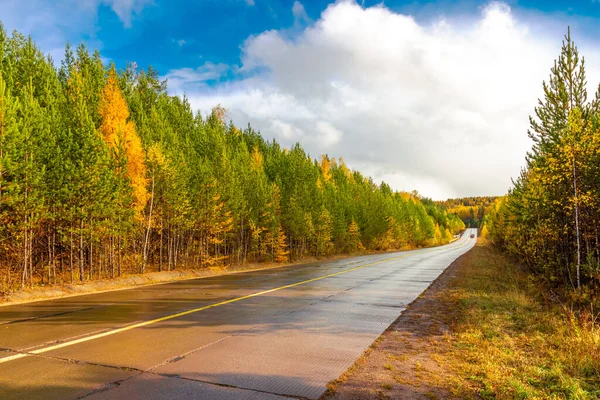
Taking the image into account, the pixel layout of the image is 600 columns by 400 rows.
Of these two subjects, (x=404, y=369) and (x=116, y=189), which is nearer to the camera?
(x=404, y=369)

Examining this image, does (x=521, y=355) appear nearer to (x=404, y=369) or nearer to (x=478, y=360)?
(x=478, y=360)

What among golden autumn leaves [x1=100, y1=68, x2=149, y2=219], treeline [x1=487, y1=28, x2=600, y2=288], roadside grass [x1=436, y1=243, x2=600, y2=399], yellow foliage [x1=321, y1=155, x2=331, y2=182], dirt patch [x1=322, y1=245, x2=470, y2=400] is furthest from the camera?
yellow foliage [x1=321, y1=155, x2=331, y2=182]

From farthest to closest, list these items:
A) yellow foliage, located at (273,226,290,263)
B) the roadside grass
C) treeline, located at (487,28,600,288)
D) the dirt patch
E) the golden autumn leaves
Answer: yellow foliage, located at (273,226,290,263)
the golden autumn leaves
treeline, located at (487,28,600,288)
the roadside grass
the dirt patch

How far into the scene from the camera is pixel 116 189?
1666 cm

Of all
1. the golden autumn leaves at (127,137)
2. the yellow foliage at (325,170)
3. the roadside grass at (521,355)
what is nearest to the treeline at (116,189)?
the golden autumn leaves at (127,137)

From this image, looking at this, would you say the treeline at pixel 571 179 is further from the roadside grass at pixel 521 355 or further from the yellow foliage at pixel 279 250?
the yellow foliage at pixel 279 250

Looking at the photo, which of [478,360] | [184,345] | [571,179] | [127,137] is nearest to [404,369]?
[478,360]

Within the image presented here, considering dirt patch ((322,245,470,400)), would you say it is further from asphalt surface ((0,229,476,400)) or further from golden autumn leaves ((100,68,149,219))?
golden autumn leaves ((100,68,149,219))

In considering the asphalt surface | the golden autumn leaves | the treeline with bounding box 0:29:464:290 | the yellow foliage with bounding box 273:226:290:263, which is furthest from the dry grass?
the yellow foliage with bounding box 273:226:290:263

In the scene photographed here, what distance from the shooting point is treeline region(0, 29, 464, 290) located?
45.6ft

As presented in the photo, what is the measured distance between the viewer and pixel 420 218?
110 meters

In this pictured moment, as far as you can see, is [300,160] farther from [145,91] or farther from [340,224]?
[145,91]

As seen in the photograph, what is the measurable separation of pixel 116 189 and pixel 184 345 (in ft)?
40.7

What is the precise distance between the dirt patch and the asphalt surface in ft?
0.87
